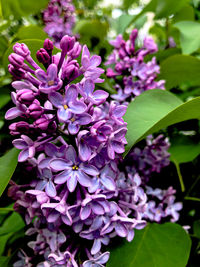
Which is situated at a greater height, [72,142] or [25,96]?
[25,96]

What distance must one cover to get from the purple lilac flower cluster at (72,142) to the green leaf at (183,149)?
0.36 meters

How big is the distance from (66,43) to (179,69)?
19.5 inches

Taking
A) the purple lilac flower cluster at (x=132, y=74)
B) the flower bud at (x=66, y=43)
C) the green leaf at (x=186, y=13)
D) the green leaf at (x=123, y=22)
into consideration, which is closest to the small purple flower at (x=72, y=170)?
the flower bud at (x=66, y=43)

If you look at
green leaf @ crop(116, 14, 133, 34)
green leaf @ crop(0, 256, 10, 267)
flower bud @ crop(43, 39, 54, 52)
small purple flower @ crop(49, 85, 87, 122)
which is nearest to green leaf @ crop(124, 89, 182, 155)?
small purple flower @ crop(49, 85, 87, 122)

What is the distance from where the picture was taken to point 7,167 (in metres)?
0.66

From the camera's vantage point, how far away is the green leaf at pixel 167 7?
1229 millimetres

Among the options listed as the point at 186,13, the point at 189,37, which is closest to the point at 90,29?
the point at 186,13

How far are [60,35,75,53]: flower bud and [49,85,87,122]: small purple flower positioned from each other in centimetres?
10

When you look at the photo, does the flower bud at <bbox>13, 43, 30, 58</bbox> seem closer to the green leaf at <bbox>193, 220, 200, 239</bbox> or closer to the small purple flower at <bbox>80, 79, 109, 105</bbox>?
the small purple flower at <bbox>80, 79, 109, 105</bbox>

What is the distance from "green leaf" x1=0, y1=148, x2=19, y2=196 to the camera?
0.61 m

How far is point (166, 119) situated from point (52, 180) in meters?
0.28

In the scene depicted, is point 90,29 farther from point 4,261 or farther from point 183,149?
point 4,261

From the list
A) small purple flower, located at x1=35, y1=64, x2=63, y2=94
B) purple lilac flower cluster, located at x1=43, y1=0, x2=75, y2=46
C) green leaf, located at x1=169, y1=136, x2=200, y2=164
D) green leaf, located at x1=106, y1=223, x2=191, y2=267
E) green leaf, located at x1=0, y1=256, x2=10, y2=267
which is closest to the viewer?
small purple flower, located at x1=35, y1=64, x2=63, y2=94

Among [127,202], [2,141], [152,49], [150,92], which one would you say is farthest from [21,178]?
[152,49]
